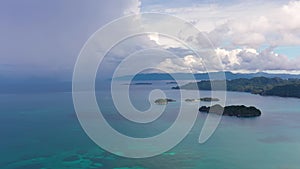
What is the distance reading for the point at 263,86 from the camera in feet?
160

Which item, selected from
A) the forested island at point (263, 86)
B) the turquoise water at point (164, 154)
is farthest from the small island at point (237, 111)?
the forested island at point (263, 86)

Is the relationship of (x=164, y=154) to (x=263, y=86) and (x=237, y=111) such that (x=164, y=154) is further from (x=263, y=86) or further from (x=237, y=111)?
(x=263, y=86)

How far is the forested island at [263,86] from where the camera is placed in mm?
39625

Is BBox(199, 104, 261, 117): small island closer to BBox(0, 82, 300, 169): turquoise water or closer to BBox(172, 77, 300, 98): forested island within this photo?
BBox(0, 82, 300, 169): turquoise water

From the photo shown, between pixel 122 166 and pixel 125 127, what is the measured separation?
6.75 meters

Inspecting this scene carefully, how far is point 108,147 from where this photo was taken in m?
13.0

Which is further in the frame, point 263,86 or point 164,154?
point 263,86

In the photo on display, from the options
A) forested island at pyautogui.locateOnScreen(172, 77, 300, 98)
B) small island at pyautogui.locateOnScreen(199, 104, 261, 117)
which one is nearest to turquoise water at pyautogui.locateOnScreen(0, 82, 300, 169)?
small island at pyautogui.locateOnScreen(199, 104, 261, 117)

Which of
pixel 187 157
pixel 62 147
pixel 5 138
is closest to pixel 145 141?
pixel 187 157

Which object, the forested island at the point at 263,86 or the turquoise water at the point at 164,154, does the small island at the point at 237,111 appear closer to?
the turquoise water at the point at 164,154

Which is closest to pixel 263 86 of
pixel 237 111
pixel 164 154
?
pixel 237 111

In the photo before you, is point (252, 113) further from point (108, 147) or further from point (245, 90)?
point (245, 90)

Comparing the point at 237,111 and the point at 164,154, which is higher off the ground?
the point at 237,111

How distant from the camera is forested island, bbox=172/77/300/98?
3962 cm
